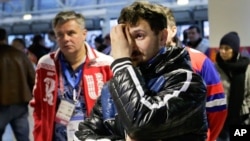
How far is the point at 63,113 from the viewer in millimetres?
2336

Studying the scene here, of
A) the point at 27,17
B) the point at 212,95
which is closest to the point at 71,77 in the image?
the point at 212,95

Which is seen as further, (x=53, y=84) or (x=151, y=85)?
(x=53, y=84)

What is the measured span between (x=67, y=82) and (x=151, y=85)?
1.24 metres

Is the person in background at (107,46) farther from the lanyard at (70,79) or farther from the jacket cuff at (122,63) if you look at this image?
the jacket cuff at (122,63)

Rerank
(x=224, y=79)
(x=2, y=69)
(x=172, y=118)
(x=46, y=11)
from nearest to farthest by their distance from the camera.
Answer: (x=172, y=118)
(x=224, y=79)
(x=2, y=69)
(x=46, y=11)

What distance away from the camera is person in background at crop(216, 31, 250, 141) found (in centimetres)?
388

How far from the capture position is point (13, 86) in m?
4.57

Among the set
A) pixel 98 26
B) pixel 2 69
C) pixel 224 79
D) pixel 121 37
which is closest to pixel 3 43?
pixel 2 69

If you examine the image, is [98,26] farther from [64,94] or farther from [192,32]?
[64,94]

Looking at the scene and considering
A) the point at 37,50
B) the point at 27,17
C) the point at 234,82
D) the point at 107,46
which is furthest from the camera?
the point at 27,17

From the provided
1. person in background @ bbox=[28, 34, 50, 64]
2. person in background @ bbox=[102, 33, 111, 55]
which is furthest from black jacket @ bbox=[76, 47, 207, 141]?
person in background @ bbox=[28, 34, 50, 64]

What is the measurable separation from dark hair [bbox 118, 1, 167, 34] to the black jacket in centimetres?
7

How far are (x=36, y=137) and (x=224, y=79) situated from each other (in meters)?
2.08

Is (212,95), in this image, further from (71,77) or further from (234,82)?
(234,82)
